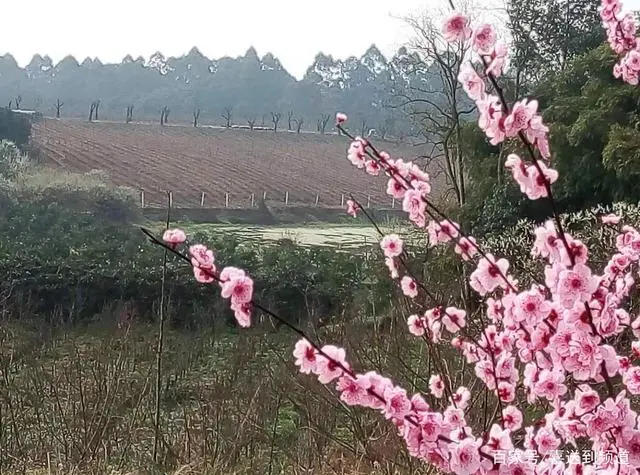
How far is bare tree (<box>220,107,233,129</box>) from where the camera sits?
18641mm

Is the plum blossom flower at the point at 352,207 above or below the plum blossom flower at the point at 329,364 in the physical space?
above

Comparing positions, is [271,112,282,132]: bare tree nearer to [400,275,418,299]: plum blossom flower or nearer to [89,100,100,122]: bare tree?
[89,100,100,122]: bare tree

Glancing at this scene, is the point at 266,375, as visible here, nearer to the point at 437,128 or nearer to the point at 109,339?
the point at 109,339

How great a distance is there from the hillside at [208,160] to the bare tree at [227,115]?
0.56 metres

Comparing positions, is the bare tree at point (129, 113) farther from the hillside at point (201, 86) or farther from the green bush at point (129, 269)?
the green bush at point (129, 269)

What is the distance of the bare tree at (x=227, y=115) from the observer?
18641 mm

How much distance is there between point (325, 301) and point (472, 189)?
87.3 inches

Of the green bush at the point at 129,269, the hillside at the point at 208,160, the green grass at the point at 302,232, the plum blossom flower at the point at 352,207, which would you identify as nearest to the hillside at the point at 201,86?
the hillside at the point at 208,160

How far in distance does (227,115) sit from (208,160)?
10.9 ft

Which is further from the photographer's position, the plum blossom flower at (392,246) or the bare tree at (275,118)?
the bare tree at (275,118)

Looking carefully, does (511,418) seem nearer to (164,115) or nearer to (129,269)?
(129,269)

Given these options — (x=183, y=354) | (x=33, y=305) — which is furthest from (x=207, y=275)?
(x=33, y=305)

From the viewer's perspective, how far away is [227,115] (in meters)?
19.0

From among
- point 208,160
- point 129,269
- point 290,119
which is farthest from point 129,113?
point 129,269
